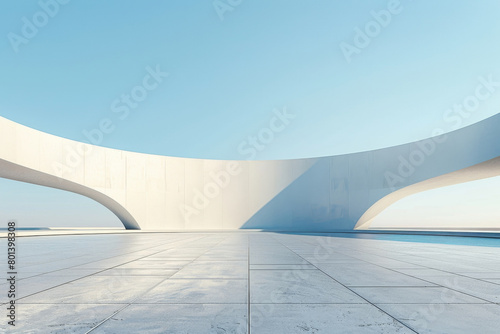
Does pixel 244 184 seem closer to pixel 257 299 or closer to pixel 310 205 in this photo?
pixel 310 205

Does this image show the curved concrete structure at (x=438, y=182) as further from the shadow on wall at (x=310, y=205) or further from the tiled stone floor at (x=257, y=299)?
the tiled stone floor at (x=257, y=299)

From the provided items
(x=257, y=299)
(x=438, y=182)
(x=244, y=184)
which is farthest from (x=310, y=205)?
(x=257, y=299)

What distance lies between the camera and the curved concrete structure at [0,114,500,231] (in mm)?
24688

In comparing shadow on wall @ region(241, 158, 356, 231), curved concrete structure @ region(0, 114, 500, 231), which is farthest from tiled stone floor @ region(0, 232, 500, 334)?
shadow on wall @ region(241, 158, 356, 231)

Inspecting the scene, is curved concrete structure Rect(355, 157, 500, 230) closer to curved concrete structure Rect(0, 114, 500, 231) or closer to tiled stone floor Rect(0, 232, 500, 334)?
curved concrete structure Rect(0, 114, 500, 231)

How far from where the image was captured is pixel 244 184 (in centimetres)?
2975

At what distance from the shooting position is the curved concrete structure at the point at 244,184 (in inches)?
972

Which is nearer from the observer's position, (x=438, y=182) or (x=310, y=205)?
(x=438, y=182)

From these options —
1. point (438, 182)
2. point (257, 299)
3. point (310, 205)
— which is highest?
point (438, 182)

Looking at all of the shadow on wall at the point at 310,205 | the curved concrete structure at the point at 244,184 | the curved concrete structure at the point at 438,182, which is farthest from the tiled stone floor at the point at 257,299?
the shadow on wall at the point at 310,205

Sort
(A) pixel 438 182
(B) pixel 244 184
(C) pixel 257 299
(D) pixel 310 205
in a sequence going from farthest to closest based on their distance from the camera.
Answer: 1. (B) pixel 244 184
2. (D) pixel 310 205
3. (A) pixel 438 182
4. (C) pixel 257 299

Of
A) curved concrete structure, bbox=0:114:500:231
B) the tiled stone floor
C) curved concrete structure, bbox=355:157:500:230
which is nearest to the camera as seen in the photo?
the tiled stone floor

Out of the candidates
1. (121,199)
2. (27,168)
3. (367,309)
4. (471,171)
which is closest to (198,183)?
(121,199)

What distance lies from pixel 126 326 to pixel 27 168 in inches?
893
